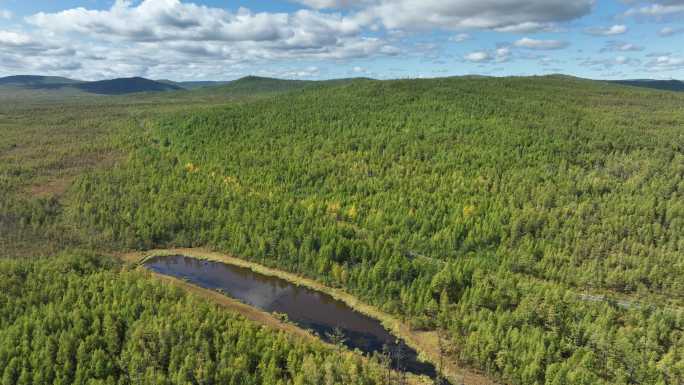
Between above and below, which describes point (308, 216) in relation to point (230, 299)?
above

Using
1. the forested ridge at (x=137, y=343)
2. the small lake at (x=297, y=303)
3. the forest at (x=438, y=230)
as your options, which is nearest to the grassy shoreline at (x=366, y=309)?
the small lake at (x=297, y=303)

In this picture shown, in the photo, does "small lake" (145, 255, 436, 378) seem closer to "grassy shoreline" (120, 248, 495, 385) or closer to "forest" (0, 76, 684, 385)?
"grassy shoreline" (120, 248, 495, 385)

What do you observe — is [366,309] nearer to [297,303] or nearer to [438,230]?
[297,303]

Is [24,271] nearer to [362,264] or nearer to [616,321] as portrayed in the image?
[362,264]

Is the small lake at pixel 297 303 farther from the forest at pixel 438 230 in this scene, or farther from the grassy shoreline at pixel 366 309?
the forest at pixel 438 230

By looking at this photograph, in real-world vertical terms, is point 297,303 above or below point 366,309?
below

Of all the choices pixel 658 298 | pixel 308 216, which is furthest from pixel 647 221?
pixel 308 216

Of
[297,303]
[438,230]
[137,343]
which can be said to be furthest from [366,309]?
[137,343]
